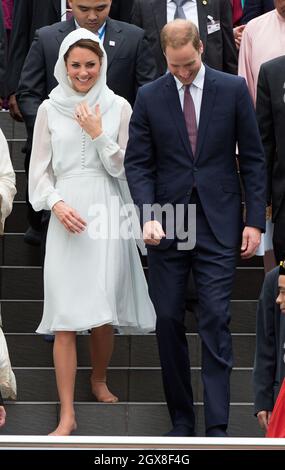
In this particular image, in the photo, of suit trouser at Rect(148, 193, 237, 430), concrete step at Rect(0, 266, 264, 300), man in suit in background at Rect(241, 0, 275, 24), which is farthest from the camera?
man in suit in background at Rect(241, 0, 275, 24)

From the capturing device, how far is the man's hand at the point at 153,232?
664 cm

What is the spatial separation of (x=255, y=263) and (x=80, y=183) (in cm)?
211

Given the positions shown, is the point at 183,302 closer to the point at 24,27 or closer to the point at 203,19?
the point at 203,19

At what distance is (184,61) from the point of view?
6875 millimetres

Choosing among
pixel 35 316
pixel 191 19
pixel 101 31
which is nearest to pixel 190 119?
pixel 101 31

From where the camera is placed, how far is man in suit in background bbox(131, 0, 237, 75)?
885 cm

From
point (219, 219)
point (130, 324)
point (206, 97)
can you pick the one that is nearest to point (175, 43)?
point (206, 97)

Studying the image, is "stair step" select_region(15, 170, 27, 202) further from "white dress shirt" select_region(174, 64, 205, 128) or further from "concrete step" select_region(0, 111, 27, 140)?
"white dress shirt" select_region(174, 64, 205, 128)

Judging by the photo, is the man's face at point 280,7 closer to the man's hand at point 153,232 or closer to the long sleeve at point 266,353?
the man's hand at point 153,232

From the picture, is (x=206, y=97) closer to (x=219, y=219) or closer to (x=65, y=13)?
(x=219, y=219)

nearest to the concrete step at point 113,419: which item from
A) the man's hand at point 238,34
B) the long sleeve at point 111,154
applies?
the long sleeve at point 111,154

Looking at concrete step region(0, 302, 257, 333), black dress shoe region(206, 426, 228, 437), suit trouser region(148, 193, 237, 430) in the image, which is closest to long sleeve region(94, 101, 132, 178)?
suit trouser region(148, 193, 237, 430)

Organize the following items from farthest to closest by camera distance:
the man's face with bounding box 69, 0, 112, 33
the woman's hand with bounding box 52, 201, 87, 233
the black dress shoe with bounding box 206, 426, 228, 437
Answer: the man's face with bounding box 69, 0, 112, 33 < the woman's hand with bounding box 52, 201, 87, 233 < the black dress shoe with bounding box 206, 426, 228, 437

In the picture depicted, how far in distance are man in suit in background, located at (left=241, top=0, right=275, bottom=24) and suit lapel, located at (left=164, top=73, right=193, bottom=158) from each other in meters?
2.92
